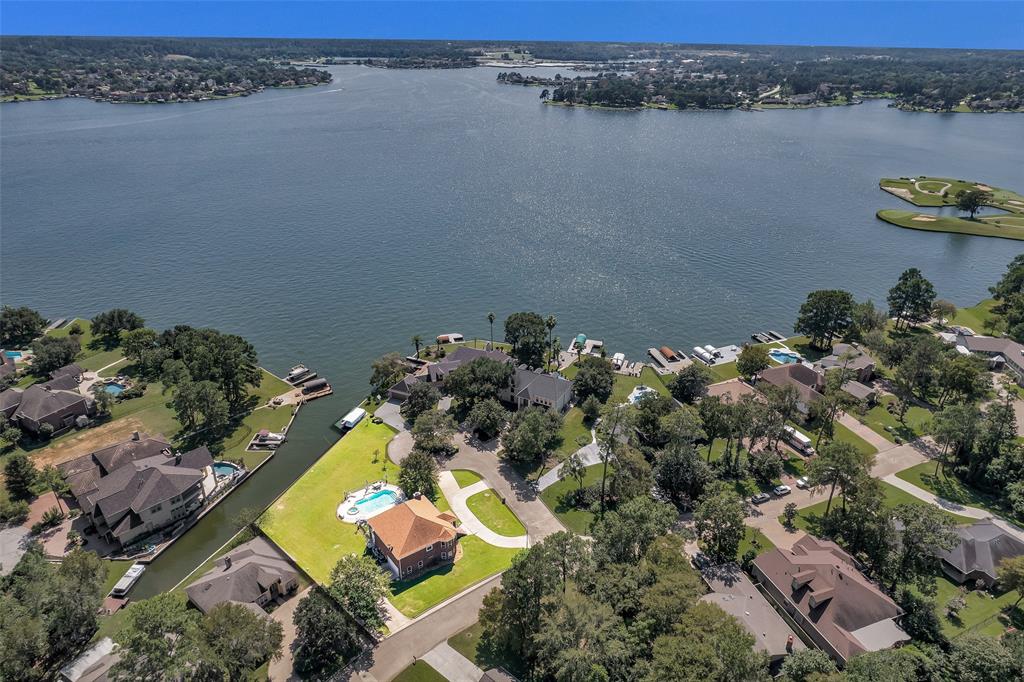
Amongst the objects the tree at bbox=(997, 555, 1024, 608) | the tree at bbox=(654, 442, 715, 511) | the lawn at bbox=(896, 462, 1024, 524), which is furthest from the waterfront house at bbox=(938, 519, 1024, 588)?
the tree at bbox=(654, 442, 715, 511)

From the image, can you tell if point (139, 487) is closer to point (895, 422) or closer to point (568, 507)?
point (568, 507)

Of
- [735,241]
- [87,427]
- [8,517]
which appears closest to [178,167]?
[87,427]

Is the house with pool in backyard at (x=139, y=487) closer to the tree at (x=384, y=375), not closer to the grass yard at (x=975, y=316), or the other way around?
the tree at (x=384, y=375)

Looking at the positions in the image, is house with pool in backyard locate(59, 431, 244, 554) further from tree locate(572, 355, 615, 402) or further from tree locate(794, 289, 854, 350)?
tree locate(794, 289, 854, 350)

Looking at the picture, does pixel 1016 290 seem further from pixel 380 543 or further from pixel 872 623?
pixel 380 543

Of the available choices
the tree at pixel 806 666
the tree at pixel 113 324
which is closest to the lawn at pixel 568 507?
the tree at pixel 806 666

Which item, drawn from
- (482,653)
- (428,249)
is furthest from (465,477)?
(428,249)
